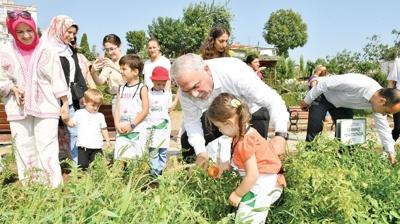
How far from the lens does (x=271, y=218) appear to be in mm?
2691

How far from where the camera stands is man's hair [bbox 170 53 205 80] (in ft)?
8.48

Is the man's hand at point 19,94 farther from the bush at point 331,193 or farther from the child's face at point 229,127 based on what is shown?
the bush at point 331,193

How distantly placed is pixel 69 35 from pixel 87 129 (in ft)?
2.98

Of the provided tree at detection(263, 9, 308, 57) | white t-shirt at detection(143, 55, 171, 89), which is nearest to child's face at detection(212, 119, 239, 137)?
white t-shirt at detection(143, 55, 171, 89)

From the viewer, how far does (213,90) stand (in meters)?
2.74

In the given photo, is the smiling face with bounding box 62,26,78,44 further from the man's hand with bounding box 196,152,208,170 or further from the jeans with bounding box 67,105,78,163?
the man's hand with bounding box 196,152,208,170

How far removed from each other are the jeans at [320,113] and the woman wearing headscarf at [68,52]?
2.14 meters

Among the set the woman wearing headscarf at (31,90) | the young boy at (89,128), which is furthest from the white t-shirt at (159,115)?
the woman wearing headscarf at (31,90)

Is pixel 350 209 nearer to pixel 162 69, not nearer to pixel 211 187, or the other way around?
pixel 211 187

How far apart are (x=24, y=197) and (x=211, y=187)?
1.00m

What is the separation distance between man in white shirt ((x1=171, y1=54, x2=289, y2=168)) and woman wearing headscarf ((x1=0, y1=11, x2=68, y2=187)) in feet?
4.11

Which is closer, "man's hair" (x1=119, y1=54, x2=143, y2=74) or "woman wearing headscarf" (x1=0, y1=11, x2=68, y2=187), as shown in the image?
"woman wearing headscarf" (x1=0, y1=11, x2=68, y2=187)

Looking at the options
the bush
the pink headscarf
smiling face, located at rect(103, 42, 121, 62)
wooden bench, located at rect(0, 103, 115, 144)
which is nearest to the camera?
the bush

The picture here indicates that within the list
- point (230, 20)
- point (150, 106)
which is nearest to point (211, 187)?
point (150, 106)
